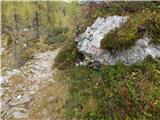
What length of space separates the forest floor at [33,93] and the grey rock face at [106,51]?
1.99 metres

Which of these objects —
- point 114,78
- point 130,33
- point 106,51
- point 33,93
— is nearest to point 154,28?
point 130,33

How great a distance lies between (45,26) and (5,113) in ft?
46.7

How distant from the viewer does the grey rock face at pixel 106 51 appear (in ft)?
41.0

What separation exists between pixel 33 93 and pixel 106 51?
150 inches

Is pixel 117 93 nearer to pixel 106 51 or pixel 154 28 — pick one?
pixel 106 51

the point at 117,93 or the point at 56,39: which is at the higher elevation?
the point at 117,93

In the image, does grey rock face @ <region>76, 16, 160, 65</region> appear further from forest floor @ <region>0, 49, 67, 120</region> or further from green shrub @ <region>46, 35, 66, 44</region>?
green shrub @ <region>46, 35, 66, 44</region>

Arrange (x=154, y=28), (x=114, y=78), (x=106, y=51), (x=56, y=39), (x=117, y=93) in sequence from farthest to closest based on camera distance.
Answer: (x=56, y=39) < (x=106, y=51) < (x=154, y=28) < (x=114, y=78) < (x=117, y=93)

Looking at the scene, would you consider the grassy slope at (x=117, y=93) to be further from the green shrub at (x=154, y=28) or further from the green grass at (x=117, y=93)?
the green shrub at (x=154, y=28)

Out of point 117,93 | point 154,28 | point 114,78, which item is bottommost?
point 117,93

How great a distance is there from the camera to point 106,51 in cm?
1327

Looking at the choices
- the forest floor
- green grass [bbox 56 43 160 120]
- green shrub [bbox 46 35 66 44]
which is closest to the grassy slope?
green grass [bbox 56 43 160 120]

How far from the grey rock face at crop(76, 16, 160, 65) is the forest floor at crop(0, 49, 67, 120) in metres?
1.99

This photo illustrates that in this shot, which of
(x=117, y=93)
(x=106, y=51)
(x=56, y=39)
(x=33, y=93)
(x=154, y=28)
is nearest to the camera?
(x=117, y=93)
